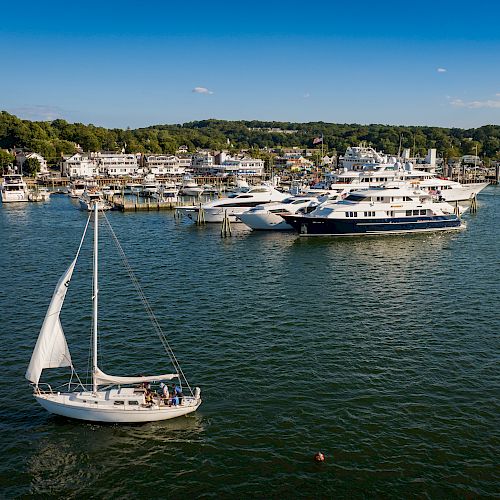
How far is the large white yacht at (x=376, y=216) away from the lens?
7844cm

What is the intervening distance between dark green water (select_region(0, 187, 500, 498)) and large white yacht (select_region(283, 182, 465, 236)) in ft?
52.4

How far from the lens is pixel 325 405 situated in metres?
28.3

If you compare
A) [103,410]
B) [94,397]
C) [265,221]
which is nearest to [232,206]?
[265,221]

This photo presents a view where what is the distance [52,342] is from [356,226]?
58.3 meters

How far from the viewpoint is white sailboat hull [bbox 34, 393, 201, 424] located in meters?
25.9

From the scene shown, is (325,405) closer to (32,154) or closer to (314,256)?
(314,256)

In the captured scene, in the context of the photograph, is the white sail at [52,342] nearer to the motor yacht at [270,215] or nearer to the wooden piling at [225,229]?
the wooden piling at [225,229]

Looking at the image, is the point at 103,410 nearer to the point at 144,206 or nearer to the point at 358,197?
the point at 358,197

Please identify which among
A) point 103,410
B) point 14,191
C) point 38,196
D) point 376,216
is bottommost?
point 103,410

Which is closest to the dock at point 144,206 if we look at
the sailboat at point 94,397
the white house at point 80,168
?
the white house at point 80,168

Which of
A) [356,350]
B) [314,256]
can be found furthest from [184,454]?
[314,256]

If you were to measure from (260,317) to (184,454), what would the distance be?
725 inches

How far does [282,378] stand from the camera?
31266 millimetres

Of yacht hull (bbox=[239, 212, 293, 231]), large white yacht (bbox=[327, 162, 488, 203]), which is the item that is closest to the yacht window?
yacht hull (bbox=[239, 212, 293, 231])
